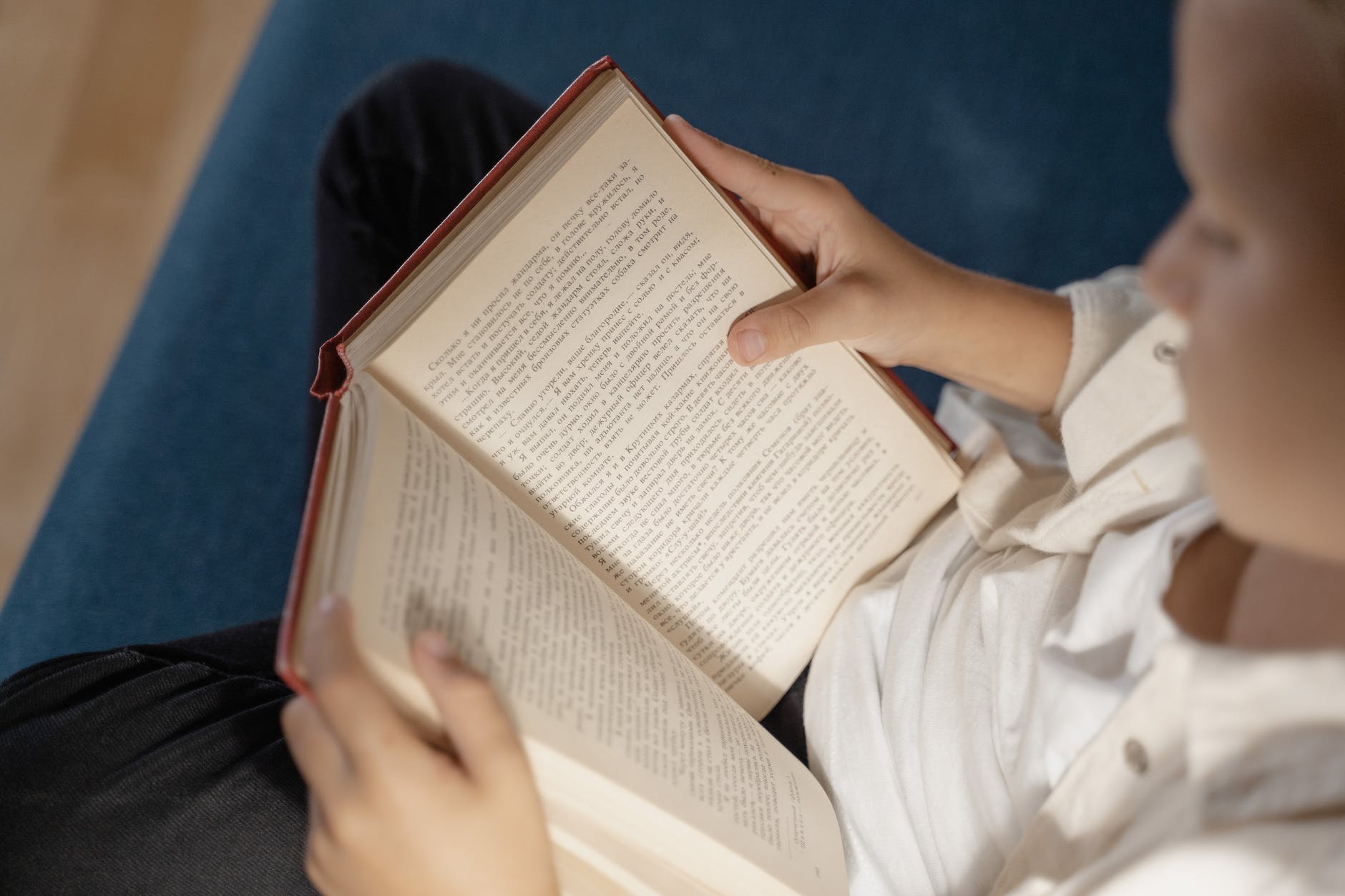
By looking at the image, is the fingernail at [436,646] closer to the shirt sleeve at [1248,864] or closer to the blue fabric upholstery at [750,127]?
the shirt sleeve at [1248,864]

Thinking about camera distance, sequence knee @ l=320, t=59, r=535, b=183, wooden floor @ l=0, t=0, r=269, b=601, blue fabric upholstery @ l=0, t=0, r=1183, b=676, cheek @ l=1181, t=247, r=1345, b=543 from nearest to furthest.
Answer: cheek @ l=1181, t=247, r=1345, b=543, knee @ l=320, t=59, r=535, b=183, blue fabric upholstery @ l=0, t=0, r=1183, b=676, wooden floor @ l=0, t=0, r=269, b=601

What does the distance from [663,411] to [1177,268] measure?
25 centimetres

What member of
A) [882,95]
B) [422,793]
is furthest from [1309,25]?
[882,95]

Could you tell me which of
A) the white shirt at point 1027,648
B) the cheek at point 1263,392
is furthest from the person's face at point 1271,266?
the white shirt at point 1027,648

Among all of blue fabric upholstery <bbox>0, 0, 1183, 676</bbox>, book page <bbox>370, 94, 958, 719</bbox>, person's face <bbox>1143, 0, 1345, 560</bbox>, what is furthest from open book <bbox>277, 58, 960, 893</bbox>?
blue fabric upholstery <bbox>0, 0, 1183, 676</bbox>

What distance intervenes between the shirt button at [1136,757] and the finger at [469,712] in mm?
250

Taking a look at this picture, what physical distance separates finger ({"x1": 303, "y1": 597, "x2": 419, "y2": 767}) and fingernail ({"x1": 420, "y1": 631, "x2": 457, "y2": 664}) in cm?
2

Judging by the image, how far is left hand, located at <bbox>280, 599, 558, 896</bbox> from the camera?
323 mm

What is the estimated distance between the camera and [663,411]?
48 cm

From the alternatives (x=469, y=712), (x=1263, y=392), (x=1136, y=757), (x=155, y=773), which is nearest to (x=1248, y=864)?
(x=1136, y=757)

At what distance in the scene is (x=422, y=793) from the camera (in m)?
0.33

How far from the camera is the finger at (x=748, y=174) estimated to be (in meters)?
0.50

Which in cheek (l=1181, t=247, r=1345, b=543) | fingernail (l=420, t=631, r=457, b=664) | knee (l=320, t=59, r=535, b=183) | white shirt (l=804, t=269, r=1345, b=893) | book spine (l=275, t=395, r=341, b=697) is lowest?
white shirt (l=804, t=269, r=1345, b=893)

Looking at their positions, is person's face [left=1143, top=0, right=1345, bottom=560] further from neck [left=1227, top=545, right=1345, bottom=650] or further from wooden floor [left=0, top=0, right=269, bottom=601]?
wooden floor [left=0, top=0, right=269, bottom=601]
